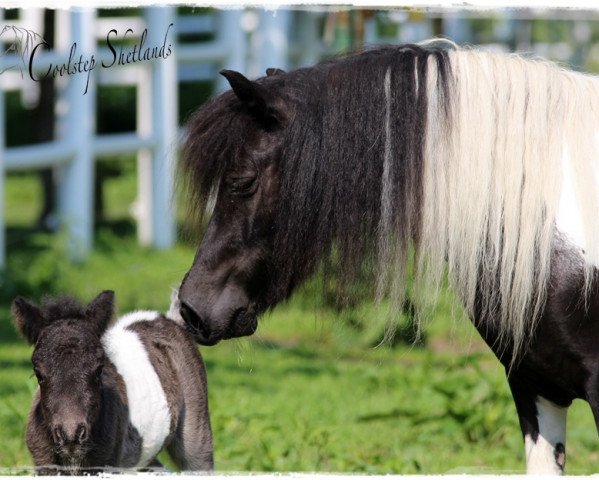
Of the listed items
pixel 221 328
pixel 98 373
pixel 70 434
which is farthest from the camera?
pixel 98 373

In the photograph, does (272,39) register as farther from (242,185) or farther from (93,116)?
(242,185)

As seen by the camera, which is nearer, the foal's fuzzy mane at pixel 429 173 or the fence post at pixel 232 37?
the foal's fuzzy mane at pixel 429 173

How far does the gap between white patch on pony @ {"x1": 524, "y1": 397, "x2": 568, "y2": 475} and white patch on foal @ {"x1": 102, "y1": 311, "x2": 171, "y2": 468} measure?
5.00ft

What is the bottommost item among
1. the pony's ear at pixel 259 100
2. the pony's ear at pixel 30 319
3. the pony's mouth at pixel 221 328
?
the pony's ear at pixel 30 319

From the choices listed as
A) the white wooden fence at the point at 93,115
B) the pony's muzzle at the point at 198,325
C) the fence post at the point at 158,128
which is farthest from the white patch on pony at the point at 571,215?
the fence post at the point at 158,128

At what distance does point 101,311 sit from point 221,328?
32.3 inches

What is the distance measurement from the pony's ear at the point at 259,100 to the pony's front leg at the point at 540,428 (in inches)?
51.7

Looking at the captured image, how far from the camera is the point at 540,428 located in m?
3.99

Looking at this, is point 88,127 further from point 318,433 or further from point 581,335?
point 581,335

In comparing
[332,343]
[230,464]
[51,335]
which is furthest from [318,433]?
[332,343]

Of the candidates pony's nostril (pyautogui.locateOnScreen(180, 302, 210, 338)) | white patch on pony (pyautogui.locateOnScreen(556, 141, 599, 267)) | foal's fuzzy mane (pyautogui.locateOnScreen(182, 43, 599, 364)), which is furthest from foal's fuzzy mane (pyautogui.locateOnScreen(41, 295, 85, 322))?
white patch on pony (pyautogui.locateOnScreen(556, 141, 599, 267))

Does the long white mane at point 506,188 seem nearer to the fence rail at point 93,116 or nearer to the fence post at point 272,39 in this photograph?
the fence rail at point 93,116

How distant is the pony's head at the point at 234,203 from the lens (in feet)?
11.9

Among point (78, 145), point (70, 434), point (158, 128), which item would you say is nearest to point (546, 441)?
point (70, 434)
